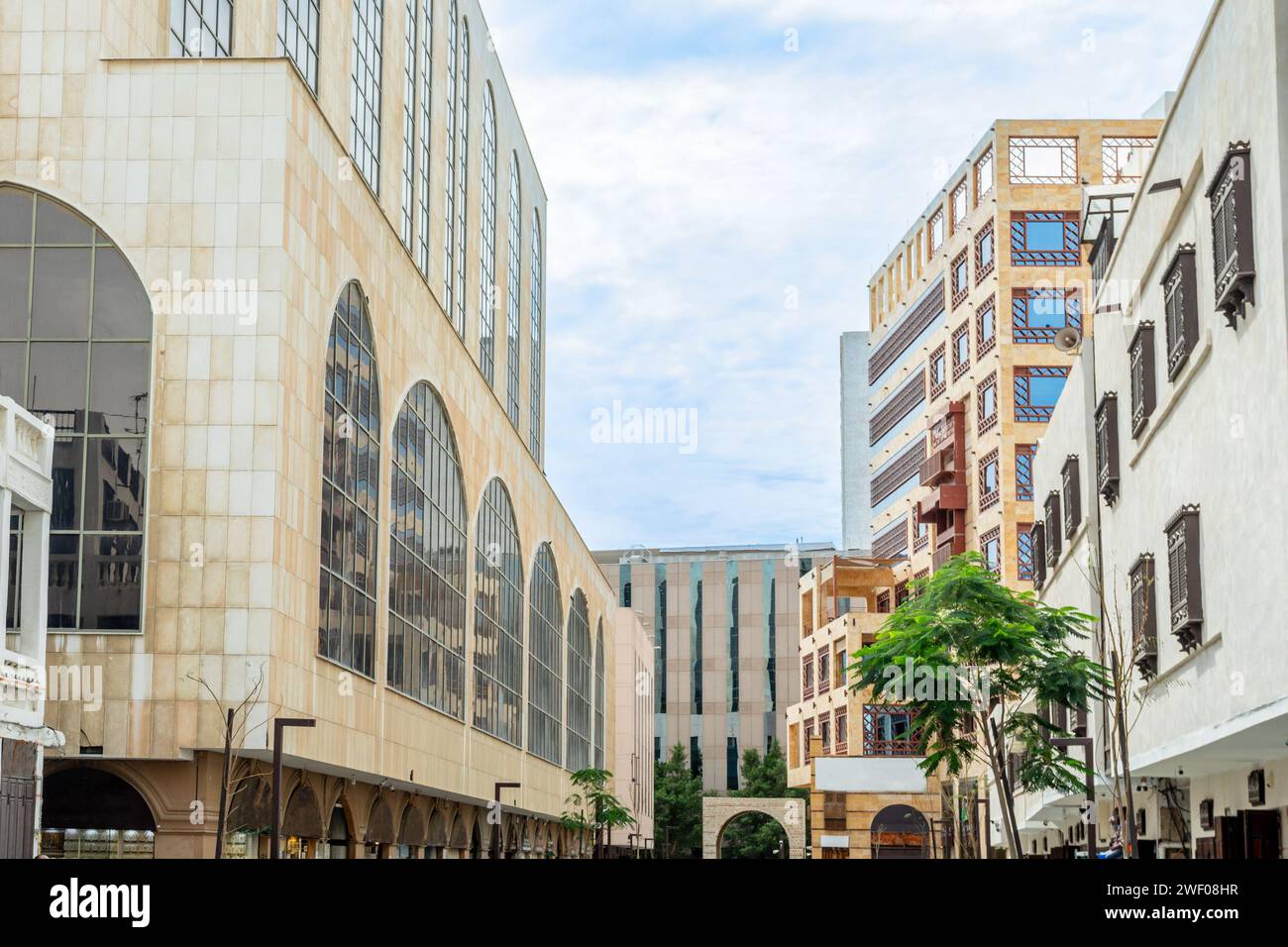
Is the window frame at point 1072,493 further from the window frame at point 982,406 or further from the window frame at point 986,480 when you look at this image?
the window frame at point 982,406

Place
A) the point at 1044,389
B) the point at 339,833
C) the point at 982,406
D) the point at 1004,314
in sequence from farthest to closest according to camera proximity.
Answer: the point at 982,406
the point at 1004,314
the point at 1044,389
the point at 339,833

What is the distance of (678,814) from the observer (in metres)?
127

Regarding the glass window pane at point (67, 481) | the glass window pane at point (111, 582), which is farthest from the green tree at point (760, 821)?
the glass window pane at point (67, 481)

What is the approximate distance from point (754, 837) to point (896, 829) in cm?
4418

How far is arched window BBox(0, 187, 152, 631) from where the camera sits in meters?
30.0

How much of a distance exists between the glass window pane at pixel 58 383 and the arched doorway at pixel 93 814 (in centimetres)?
666

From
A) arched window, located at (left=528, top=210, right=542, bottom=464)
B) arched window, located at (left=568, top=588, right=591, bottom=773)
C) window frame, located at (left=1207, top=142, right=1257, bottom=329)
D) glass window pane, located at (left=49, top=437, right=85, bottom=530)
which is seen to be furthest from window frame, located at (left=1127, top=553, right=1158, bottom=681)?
arched window, located at (left=528, top=210, right=542, bottom=464)

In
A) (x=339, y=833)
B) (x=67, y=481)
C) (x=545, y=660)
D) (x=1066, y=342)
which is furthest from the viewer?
(x=545, y=660)

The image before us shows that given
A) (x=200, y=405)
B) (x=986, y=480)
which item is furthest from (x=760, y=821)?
(x=200, y=405)

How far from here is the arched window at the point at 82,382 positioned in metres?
30.0

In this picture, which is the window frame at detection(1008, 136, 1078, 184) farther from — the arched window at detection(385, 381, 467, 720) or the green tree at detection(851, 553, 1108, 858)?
the green tree at detection(851, 553, 1108, 858)

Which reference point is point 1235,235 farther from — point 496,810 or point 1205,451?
point 496,810
